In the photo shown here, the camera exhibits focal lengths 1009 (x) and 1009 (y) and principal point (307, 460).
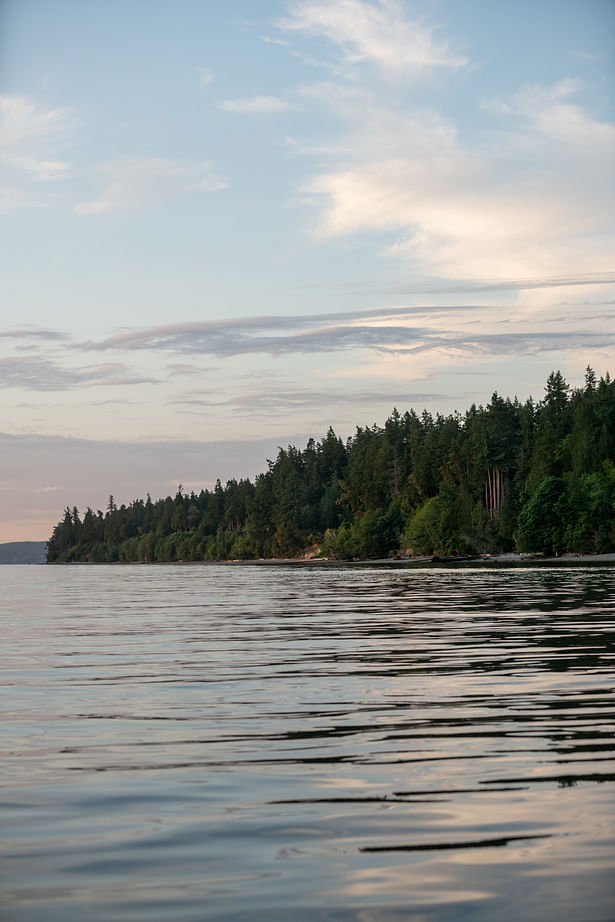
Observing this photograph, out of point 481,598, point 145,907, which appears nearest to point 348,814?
point 145,907

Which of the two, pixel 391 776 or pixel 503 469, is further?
pixel 503 469

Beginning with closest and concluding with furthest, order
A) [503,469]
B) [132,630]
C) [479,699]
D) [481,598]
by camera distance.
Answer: [479,699] → [132,630] → [481,598] → [503,469]

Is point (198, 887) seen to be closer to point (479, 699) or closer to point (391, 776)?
point (391, 776)

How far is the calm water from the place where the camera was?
6.25 meters

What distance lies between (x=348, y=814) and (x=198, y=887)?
6.39 feet

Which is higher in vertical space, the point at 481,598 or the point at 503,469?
Answer: the point at 503,469

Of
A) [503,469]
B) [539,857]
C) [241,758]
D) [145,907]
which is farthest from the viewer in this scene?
[503,469]

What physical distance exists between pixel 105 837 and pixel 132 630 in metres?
23.0

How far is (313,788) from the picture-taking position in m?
8.98

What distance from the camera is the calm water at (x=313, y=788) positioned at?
6250 millimetres

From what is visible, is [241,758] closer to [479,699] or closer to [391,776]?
[391,776]

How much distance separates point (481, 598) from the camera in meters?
44.3

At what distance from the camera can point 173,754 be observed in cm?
1071

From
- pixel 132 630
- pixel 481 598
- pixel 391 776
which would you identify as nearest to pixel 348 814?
pixel 391 776
